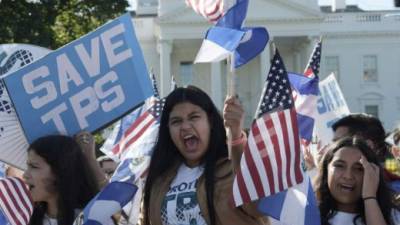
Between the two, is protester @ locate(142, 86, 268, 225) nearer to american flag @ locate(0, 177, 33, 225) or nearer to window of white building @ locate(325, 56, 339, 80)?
american flag @ locate(0, 177, 33, 225)

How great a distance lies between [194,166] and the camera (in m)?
3.74

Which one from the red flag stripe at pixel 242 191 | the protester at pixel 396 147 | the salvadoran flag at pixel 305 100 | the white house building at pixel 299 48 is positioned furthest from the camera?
the white house building at pixel 299 48

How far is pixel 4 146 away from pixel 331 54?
46346 mm

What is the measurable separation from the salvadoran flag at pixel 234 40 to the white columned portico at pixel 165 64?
42748 mm

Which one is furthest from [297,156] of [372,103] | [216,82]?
[372,103]

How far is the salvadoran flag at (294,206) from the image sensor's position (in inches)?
143

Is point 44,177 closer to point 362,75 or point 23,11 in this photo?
point 23,11

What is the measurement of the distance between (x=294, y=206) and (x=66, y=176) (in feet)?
3.52

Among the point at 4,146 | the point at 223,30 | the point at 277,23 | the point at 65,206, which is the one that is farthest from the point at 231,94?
the point at 277,23

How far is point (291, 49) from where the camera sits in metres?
51.7

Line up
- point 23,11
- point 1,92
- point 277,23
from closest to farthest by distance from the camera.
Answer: point 1,92
point 23,11
point 277,23

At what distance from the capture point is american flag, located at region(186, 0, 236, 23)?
3.97m

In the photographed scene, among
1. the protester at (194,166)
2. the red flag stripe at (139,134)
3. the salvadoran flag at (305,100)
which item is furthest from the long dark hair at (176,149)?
the salvadoran flag at (305,100)

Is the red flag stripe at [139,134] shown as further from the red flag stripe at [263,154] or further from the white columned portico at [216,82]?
the white columned portico at [216,82]
